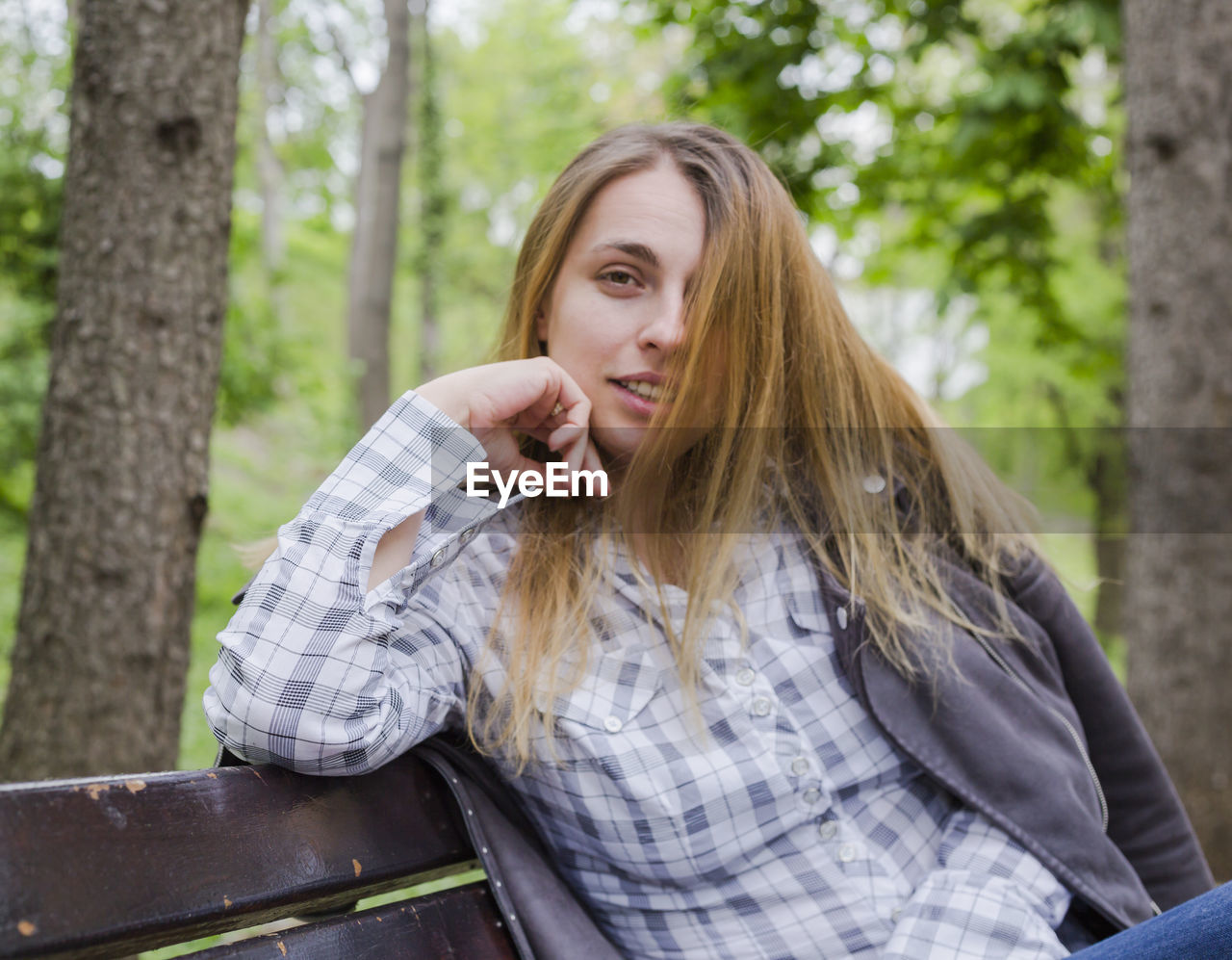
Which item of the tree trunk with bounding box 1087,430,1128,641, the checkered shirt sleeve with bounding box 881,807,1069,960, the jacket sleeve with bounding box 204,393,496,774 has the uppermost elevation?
the jacket sleeve with bounding box 204,393,496,774

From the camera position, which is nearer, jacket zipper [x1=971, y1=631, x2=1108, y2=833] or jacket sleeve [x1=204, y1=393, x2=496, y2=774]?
jacket sleeve [x1=204, y1=393, x2=496, y2=774]

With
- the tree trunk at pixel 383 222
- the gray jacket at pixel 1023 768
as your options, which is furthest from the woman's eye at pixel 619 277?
the tree trunk at pixel 383 222

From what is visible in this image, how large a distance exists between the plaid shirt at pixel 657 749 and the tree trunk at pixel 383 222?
8.28 m

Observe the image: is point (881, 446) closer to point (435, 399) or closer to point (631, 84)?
point (435, 399)

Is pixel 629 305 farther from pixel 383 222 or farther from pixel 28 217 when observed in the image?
pixel 383 222

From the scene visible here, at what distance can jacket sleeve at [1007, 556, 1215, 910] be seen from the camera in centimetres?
185

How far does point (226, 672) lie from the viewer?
1.30 meters

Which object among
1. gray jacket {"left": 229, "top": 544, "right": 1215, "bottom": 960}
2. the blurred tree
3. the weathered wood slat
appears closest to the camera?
the weathered wood slat

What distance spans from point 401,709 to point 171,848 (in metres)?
0.34

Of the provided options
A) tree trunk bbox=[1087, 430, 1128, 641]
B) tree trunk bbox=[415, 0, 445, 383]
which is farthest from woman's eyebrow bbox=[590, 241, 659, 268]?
tree trunk bbox=[415, 0, 445, 383]

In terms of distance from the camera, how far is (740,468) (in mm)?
1730

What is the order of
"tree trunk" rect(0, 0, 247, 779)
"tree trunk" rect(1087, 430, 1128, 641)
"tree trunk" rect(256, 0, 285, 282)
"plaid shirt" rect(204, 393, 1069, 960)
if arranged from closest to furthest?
"plaid shirt" rect(204, 393, 1069, 960)
"tree trunk" rect(0, 0, 247, 779)
"tree trunk" rect(1087, 430, 1128, 641)
"tree trunk" rect(256, 0, 285, 282)

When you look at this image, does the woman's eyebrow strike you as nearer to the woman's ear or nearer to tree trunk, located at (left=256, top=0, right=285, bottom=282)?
the woman's ear

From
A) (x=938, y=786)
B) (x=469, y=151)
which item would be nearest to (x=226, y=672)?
(x=938, y=786)
